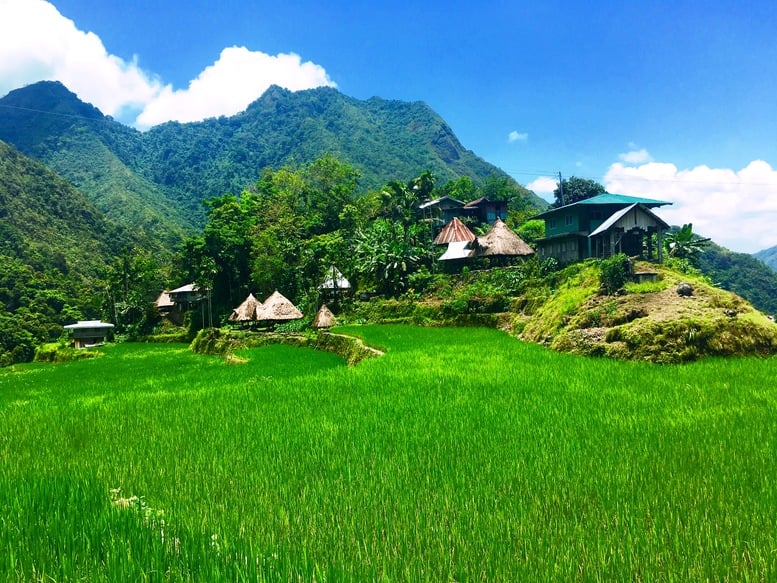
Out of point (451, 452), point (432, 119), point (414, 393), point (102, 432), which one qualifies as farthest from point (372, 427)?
point (432, 119)

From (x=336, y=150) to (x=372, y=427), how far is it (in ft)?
337

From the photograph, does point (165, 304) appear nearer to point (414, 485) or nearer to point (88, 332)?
point (88, 332)

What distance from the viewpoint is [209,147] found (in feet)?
404

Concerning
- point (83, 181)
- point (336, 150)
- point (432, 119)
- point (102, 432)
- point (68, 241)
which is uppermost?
point (432, 119)

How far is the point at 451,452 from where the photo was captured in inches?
171

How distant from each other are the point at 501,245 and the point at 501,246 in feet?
0.28

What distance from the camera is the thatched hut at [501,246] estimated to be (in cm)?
2975

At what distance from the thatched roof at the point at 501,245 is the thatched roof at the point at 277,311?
1304cm

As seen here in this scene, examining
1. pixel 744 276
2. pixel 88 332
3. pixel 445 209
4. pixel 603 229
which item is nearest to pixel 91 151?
pixel 88 332

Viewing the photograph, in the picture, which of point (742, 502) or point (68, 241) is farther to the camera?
point (68, 241)

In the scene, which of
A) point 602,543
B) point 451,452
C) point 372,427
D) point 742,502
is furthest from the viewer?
point 372,427

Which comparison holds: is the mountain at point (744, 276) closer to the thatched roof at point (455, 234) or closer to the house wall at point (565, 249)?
the house wall at point (565, 249)

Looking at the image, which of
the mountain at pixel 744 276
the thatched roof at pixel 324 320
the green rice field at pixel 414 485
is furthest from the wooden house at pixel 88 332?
the mountain at pixel 744 276

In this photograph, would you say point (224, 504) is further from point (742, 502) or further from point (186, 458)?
point (742, 502)
